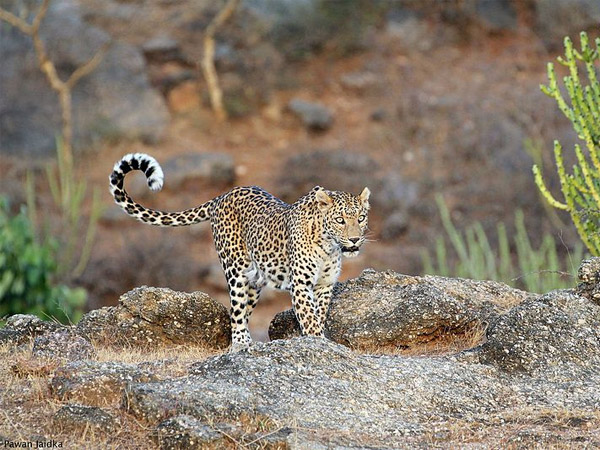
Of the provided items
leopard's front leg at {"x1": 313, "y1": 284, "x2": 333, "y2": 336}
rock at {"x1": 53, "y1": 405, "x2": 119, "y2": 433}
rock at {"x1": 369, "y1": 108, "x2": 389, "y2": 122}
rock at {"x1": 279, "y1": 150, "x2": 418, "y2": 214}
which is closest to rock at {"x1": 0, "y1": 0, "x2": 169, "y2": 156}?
rock at {"x1": 279, "y1": 150, "x2": 418, "y2": 214}

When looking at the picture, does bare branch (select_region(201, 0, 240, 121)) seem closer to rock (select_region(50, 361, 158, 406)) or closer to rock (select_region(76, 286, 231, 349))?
rock (select_region(76, 286, 231, 349))

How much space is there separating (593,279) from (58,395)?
5203mm

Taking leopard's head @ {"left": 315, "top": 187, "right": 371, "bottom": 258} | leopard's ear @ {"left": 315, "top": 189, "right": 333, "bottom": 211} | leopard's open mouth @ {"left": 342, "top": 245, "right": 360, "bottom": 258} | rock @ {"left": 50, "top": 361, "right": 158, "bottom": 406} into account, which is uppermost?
leopard's ear @ {"left": 315, "top": 189, "right": 333, "bottom": 211}

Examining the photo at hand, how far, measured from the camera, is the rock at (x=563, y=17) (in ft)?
117

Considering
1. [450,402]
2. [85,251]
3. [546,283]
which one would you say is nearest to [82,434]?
[450,402]

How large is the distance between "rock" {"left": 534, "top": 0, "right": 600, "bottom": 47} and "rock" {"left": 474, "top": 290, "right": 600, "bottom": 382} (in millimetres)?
26167

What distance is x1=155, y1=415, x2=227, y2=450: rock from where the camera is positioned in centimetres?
790

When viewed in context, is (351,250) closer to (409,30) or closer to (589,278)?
(589,278)

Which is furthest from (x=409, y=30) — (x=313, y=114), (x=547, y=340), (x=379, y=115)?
(x=547, y=340)

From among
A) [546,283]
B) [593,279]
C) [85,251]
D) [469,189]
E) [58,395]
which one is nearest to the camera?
[58,395]

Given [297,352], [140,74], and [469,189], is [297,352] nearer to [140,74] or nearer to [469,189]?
[469,189]

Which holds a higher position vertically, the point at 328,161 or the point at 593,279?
the point at 328,161

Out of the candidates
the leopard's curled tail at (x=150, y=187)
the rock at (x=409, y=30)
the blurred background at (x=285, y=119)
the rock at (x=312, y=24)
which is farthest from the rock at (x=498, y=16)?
the leopard's curled tail at (x=150, y=187)

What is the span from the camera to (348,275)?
29.5 metres
